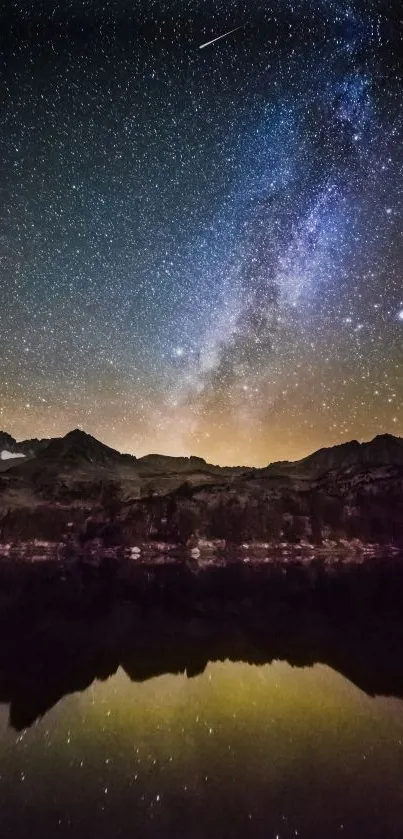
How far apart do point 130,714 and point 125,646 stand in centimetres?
784

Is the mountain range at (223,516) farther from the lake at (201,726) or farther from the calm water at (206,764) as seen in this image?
the calm water at (206,764)

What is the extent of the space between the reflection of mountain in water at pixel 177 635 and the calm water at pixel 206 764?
158cm

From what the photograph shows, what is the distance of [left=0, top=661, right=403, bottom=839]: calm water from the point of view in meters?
8.69

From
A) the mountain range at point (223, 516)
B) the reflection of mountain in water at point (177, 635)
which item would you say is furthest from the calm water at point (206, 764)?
the mountain range at point (223, 516)

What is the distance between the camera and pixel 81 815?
8.80m

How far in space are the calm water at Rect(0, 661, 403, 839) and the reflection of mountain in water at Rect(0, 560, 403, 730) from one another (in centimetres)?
158

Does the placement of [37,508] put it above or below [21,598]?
above

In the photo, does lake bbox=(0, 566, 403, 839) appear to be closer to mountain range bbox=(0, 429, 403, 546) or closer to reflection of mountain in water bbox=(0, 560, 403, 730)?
reflection of mountain in water bbox=(0, 560, 403, 730)

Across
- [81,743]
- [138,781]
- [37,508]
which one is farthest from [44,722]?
[37,508]

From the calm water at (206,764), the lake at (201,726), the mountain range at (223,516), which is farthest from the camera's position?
the mountain range at (223,516)

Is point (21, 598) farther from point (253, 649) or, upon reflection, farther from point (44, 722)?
point (44, 722)

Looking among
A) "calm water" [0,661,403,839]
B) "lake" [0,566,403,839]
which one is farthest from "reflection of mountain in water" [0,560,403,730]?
"calm water" [0,661,403,839]

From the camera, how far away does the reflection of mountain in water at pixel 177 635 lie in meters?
17.5

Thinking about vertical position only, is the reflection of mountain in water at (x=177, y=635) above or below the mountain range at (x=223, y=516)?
below
